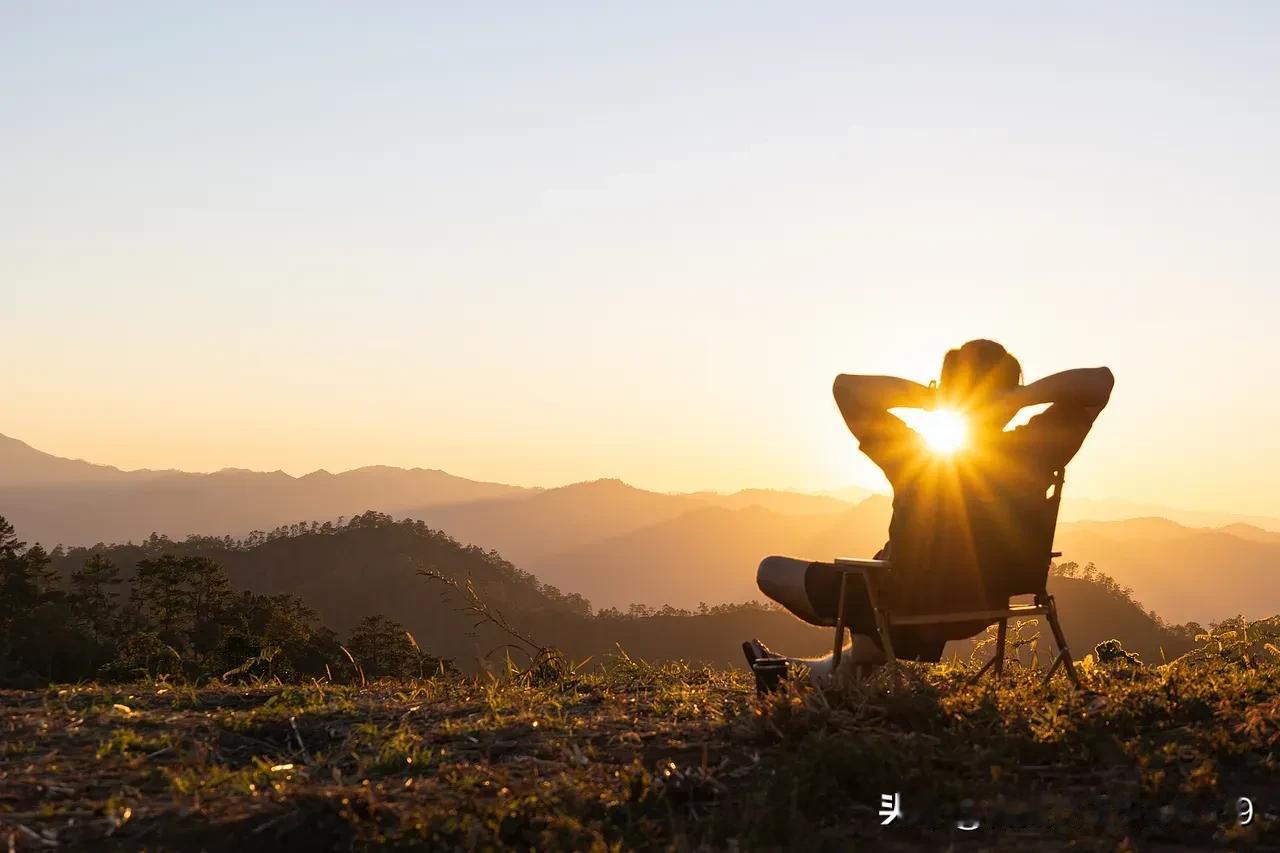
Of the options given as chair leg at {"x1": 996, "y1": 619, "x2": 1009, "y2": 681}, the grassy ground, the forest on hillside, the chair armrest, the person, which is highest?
the person

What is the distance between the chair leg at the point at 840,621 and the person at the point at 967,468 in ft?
0.27

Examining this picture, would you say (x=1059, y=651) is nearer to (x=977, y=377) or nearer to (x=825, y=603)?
(x=825, y=603)

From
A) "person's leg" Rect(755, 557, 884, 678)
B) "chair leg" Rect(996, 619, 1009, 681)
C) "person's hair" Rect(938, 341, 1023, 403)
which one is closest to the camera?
"person's hair" Rect(938, 341, 1023, 403)

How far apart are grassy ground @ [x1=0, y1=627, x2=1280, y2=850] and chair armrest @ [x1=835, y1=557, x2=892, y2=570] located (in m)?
0.63

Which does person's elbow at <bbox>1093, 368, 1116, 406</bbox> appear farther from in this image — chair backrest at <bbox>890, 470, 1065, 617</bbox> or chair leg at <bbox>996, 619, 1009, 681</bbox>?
chair leg at <bbox>996, 619, 1009, 681</bbox>

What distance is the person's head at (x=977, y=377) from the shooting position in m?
5.58

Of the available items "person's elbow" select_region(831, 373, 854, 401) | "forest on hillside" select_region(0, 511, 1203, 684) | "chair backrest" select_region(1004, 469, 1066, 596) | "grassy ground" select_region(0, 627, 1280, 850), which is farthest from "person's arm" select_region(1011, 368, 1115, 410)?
"forest on hillside" select_region(0, 511, 1203, 684)

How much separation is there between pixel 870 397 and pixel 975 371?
0.66 meters

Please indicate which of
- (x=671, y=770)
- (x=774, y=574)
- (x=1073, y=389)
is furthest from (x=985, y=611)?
(x=671, y=770)

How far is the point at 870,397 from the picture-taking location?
5.39 meters

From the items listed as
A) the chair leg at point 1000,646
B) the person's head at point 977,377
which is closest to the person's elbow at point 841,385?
→ the person's head at point 977,377

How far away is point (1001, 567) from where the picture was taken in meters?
5.80

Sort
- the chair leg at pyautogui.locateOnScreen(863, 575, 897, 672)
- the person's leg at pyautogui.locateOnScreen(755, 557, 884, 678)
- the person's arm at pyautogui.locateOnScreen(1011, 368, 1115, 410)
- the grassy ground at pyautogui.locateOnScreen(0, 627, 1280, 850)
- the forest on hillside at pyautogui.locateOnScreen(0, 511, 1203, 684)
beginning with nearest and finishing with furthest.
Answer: the grassy ground at pyautogui.locateOnScreen(0, 627, 1280, 850) → the person's arm at pyautogui.locateOnScreen(1011, 368, 1115, 410) → the chair leg at pyautogui.locateOnScreen(863, 575, 897, 672) → the person's leg at pyautogui.locateOnScreen(755, 557, 884, 678) → the forest on hillside at pyautogui.locateOnScreen(0, 511, 1203, 684)

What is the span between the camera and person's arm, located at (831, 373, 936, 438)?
5.39 metres
